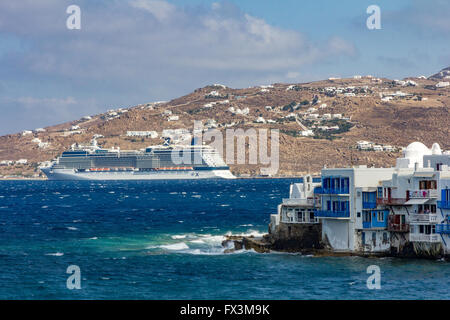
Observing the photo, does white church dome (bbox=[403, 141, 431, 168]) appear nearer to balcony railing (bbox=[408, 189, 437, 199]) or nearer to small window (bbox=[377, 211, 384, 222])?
balcony railing (bbox=[408, 189, 437, 199])

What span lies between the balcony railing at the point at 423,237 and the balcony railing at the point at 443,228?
348mm

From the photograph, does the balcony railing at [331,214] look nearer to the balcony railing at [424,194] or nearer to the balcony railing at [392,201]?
the balcony railing at [392,201]

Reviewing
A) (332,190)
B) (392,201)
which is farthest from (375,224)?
(332,190)

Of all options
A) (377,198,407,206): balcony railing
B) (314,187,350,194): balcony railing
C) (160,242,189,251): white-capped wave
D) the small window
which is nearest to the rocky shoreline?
the small window

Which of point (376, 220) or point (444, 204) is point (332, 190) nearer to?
point (376, 220)

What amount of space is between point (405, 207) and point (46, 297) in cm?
1869

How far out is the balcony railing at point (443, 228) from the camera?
3891cm

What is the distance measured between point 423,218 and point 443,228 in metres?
1.20

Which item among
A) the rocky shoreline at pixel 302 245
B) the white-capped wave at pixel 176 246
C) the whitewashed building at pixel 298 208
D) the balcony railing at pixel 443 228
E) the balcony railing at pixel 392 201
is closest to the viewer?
the balcony railing at pixel 443 228

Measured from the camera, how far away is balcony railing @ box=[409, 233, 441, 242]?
39.4 metres

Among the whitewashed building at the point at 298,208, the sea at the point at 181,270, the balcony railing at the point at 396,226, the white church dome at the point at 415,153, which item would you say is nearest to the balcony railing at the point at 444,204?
the balcony railing at the point at 396,226

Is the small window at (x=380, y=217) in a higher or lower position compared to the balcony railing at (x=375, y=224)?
higher

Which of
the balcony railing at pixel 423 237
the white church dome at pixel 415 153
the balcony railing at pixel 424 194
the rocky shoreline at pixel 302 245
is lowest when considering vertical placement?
the rocky shoreline at pixel 302 245
